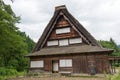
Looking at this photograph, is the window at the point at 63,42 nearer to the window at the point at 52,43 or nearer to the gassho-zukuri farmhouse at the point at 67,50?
the gassho-zukuri farmhouse at the point at 67,50

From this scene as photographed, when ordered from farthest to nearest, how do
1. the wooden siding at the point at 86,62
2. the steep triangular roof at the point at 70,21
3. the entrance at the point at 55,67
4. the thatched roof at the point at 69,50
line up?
the entrance at the point at 55,67 → the steep triangular roof at the point at 70,21 → the thatched roof at the point at 69,50 → the wooden siding at the point at 86,62

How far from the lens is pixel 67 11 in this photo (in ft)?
95.1

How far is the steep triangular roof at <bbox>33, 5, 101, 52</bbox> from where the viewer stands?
27297 mm

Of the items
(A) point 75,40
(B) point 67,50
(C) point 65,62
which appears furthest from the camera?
(A) point 75,40

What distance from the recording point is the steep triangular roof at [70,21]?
27.3 metres

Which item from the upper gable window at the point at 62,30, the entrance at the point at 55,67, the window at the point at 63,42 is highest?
the upper gable window at the point at 62,30

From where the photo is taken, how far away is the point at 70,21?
2848 cm

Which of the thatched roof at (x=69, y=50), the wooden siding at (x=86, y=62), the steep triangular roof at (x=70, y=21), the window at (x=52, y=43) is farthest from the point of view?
the window at (x=52, y=43)

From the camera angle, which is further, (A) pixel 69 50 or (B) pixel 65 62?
(B) pixel 65 62

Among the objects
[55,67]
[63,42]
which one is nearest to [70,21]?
[63,42]

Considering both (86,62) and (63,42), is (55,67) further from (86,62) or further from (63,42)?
→ (86,62)

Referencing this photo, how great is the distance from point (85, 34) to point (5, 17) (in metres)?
9.36

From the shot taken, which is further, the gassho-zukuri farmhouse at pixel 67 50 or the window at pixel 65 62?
the window at pixel 65 62

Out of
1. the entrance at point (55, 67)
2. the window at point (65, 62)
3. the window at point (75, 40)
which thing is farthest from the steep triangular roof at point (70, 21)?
the entrance at point (55, 67)
